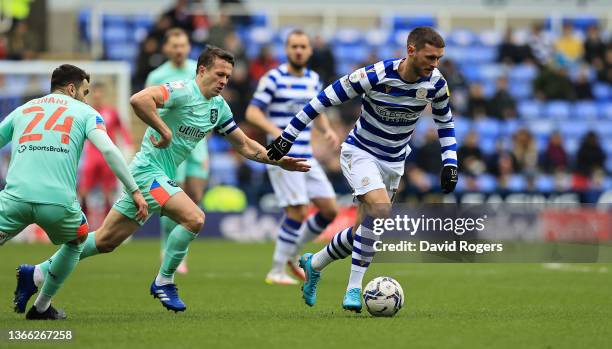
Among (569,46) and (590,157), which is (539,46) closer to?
(569,46)

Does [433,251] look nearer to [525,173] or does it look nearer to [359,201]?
[359,201]

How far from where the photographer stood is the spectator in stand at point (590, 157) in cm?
2298

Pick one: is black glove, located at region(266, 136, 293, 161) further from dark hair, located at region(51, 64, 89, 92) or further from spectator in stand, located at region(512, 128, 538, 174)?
spectator in stand, located at region(512, 128, 538, 174)

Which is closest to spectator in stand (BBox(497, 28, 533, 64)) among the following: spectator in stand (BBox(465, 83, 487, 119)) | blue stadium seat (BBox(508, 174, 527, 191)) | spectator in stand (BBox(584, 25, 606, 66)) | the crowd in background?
the crowd in background

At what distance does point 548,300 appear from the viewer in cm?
1042

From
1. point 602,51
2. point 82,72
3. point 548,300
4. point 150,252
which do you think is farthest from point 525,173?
point 82,72

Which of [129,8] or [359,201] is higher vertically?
[129,8]

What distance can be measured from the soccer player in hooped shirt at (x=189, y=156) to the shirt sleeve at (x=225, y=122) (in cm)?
372

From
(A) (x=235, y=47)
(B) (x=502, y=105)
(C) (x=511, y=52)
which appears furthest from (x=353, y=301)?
(C) (x=511, y=52)

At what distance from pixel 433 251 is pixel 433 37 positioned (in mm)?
2035

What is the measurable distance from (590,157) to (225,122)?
15.0 m

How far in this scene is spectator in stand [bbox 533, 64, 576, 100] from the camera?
25.3m

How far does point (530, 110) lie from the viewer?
84.2ft

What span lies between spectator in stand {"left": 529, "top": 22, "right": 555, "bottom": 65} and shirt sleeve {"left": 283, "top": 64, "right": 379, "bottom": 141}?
18.0 meters
